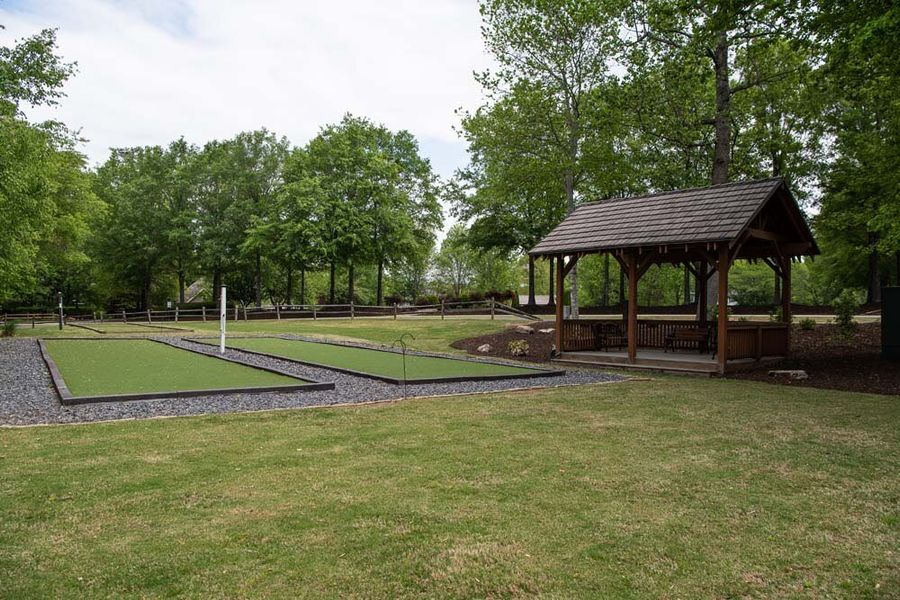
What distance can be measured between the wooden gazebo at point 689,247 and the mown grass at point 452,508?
5537 millimetres

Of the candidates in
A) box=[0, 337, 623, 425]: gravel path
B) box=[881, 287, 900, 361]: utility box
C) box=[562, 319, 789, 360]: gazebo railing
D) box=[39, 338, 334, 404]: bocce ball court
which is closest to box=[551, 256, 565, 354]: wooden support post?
box=[562, 319, 789, 360]: gazebo railing

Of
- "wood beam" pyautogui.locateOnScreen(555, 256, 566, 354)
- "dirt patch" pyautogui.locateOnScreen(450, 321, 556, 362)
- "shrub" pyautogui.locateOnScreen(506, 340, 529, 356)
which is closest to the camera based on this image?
"wood beam" pyautogui.locateOnScreen(555, 256, 566, 354)

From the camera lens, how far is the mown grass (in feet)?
10.3

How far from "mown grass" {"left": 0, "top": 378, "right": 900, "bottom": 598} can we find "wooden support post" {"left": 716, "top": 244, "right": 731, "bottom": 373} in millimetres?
4838

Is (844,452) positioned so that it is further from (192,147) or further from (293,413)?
(192,147)

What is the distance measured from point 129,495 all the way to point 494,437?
333 centimetres

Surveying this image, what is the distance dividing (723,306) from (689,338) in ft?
7.75

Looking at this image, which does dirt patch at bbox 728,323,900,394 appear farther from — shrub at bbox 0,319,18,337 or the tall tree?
shrub at bbox 0,319,18,337

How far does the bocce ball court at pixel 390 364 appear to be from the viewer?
10891mm

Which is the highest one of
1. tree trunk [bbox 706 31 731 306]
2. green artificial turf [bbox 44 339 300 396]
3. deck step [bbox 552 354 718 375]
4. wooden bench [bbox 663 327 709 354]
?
tree trunk [bbox 706 31 731 306]

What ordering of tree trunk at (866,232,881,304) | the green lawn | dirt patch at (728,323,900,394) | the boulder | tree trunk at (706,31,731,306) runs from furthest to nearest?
tree trunk at (866,232,881,304)
the green lawn
tree trunk at (706,31,731,306)
the boulder
dirt patch at (728,323,900,394)

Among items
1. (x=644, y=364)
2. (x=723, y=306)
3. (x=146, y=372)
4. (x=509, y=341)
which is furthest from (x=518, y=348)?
(x=146, y=372)

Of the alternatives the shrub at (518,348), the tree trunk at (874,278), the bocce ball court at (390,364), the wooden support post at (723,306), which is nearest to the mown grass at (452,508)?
the bocce ball court at (390,364)

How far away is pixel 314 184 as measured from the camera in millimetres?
35531
